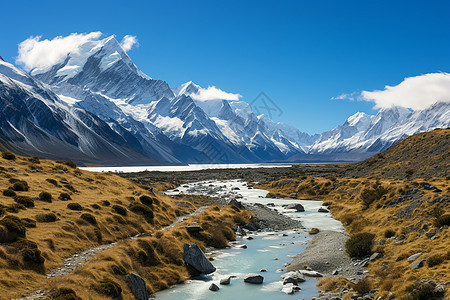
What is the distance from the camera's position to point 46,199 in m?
41.8

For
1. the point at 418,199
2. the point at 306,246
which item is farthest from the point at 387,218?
the point at 306,246

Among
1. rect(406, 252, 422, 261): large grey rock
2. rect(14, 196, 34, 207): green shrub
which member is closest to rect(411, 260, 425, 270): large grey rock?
rect(406, 252, 422, 261): large grey rock

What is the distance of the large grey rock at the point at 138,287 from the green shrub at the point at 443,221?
2630 cm

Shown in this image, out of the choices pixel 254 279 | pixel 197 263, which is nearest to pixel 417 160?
pixel 254 279

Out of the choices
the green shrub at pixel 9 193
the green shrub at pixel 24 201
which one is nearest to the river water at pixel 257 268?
the green shrub at pixel 24 201

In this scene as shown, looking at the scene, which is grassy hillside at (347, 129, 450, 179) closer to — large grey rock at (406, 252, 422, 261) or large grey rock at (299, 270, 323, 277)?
large grey rock at (406, 252, 422, 261)

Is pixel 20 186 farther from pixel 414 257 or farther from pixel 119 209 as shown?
pixel 414 257

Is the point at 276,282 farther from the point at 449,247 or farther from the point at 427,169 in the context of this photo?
the point at 427,169

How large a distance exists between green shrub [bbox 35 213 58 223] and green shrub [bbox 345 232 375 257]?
3078 cm

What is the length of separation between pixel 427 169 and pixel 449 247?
2236 inches

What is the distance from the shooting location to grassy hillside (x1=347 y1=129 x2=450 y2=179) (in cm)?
7269

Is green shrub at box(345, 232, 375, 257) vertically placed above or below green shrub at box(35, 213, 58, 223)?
below

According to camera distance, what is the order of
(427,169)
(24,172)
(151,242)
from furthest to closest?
(427,169) → (24,172) → (151,242)

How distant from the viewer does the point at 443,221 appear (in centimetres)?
2966
